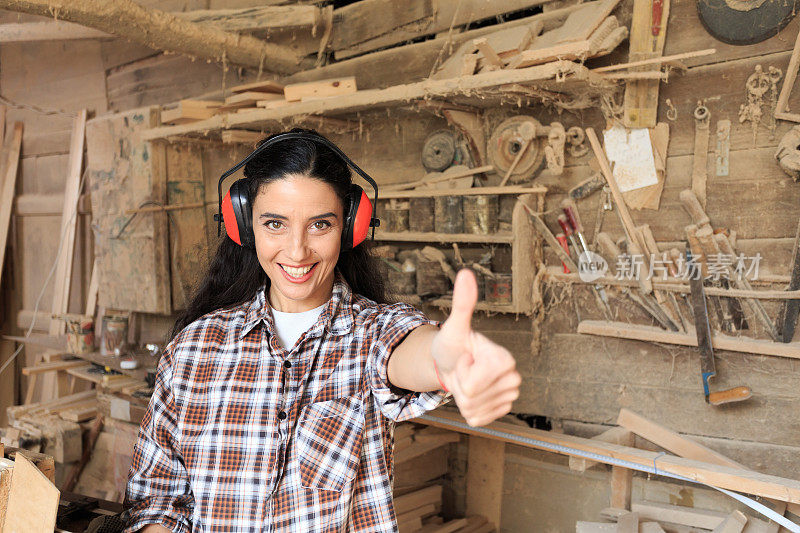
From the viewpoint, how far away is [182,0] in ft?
14.9

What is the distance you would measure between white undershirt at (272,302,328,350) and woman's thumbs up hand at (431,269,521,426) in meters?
0.75

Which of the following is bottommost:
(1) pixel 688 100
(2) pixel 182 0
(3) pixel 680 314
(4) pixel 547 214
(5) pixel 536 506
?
(5) pixel 536 506

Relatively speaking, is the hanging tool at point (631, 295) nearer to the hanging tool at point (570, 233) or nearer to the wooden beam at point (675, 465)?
the hanging tool at point (570, 233)

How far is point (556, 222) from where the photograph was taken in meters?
3.24

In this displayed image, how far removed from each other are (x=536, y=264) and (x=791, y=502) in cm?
145

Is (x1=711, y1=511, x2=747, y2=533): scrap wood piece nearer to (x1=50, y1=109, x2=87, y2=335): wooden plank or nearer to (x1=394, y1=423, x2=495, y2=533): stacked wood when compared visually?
(x1=394, y1=423, x2=495, y2=533): stacked wood

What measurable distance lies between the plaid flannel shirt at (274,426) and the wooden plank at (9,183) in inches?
214

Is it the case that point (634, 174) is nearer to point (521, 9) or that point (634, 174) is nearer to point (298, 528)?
point (521, 9)

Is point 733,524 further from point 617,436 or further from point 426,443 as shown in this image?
point 426,443

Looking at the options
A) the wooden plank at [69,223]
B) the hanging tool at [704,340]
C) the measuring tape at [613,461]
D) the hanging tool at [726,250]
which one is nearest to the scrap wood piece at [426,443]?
the measuring tape at [613,461]

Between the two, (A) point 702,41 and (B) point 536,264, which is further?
(B) point 536,264

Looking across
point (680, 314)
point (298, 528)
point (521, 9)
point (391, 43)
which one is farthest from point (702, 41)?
point (298, 528)

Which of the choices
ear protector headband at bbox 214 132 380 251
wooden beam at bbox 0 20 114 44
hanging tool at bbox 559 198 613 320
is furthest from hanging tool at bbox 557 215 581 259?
wooden beam at bbox 0 20 114 44

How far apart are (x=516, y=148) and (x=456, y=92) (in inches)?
21.5
